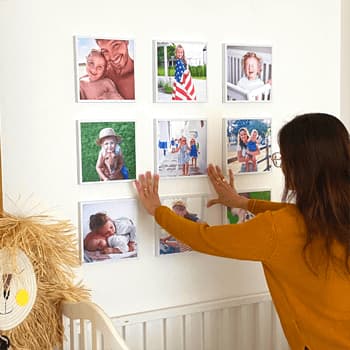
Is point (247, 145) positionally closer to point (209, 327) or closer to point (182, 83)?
point (182, 83)

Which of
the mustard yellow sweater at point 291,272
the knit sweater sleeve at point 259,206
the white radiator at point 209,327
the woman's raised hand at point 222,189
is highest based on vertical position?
the woman's raised hand at point 222,189

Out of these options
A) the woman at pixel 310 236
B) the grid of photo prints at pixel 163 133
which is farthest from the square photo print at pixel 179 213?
the woman at pixel 310 236

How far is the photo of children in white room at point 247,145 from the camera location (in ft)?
7.01

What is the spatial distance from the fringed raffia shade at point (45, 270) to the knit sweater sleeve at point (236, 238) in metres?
0.31

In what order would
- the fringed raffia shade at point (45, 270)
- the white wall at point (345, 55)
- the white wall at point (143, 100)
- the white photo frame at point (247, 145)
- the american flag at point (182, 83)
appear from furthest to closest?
the white wall at point (345, 55)
the white photo frame at point (247, 145)
the american flag at point (182, 83)
the white wall at point (143, 100)
the fringed raffia shade at point (45, 270)

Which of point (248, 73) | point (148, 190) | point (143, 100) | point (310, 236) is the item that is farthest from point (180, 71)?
point (310, 236)

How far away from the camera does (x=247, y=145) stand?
2174 mm

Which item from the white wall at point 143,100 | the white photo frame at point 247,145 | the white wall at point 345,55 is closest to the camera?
the white wall at point 143,100

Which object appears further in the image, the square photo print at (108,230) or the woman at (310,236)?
the square photo print at (108,230)

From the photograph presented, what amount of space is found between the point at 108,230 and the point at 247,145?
1.76ft

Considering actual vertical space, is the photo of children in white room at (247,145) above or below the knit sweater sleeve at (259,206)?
above

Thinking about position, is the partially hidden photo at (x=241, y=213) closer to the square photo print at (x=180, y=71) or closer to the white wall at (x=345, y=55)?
the square photo print at (x=180, y=71)

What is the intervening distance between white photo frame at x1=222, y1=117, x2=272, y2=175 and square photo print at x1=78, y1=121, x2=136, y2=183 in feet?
1.08

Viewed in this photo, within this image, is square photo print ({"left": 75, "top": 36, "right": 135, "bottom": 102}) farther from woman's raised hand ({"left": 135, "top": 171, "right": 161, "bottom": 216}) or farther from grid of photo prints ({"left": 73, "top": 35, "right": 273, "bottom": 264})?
woman's raised hand ({"left": 135, "top": 171, "right": 161, "bottom": 216})
